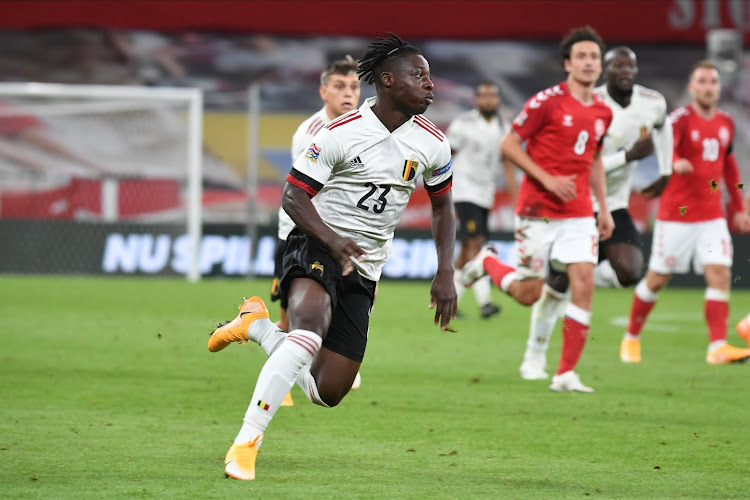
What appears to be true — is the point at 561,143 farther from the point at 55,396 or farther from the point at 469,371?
the point at 55,396

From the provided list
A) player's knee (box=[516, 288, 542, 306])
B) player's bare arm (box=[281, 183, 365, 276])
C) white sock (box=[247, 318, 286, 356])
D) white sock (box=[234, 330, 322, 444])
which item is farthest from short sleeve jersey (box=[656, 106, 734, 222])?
white sock (box=[234, 330, 322, 444])

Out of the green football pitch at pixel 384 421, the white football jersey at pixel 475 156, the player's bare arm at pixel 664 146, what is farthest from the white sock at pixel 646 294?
the white football jersey at pixel 475 156

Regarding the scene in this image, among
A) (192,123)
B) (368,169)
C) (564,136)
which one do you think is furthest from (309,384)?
(192,123)

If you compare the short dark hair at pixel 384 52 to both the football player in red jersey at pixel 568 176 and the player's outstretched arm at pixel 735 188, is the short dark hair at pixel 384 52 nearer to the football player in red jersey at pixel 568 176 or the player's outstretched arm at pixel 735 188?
the football player in red jersey at pixel 568 176

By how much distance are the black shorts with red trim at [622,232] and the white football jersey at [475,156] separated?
15.9 feet

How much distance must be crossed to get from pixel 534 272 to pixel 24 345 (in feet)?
15.2

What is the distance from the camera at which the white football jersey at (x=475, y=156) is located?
14461mm

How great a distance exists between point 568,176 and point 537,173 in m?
0.29

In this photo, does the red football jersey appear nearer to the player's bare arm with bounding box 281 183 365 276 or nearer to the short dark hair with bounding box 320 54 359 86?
the short dark hair with bounding box 320 54 359 86

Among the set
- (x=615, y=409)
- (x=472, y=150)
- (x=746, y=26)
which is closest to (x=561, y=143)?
(x=615, y=409)

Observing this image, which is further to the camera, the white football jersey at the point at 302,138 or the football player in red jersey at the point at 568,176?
the football player in red jersey at the point at 568,176

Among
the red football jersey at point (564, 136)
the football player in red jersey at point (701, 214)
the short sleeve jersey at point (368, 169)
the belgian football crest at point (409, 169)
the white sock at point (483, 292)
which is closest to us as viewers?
the short sleeve jersey at point (368, 169)

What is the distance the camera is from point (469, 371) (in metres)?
9.44

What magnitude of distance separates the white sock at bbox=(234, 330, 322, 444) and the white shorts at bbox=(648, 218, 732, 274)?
563cm
